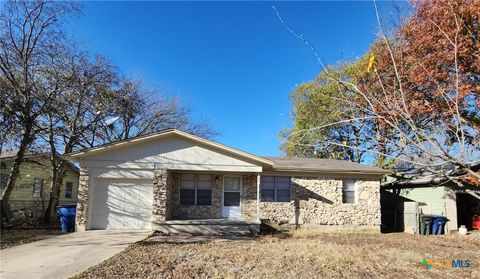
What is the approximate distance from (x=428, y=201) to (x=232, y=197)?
10.3m

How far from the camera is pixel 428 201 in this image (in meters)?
18.3

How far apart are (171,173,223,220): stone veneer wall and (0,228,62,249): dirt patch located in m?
4.75

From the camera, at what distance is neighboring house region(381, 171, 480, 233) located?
17094mm

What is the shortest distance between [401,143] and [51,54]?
15.7 metres

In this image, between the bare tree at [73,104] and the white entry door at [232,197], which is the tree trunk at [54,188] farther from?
the white entry door at [232,197]

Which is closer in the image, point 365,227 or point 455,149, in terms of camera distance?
point 455,149

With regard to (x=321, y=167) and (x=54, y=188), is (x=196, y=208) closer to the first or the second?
(x=321, y=167)

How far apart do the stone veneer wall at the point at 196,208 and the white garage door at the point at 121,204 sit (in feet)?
4.92

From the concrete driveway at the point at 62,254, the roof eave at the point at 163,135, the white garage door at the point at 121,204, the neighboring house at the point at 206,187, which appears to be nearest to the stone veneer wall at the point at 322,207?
the neighboring house at the point at 206,187

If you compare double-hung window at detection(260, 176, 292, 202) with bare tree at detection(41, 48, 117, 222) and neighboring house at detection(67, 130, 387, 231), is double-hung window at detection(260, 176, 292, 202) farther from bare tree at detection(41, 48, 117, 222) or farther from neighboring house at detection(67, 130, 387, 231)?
bare tree at detection(41, 48, 117, 222)

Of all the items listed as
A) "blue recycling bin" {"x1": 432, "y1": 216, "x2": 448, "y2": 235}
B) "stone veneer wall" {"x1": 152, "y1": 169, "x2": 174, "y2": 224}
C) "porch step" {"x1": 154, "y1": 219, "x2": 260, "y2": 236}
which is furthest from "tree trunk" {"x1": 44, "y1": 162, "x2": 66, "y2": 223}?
"blue recycling bin" {"x1": 432, "y1": 216, "x2": 448, "y2": 235}

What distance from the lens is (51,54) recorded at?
15.0 m

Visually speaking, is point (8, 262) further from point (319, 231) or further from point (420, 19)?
point (420, 19)

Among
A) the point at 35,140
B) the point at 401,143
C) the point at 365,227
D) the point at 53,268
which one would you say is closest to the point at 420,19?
the point at 365,227
